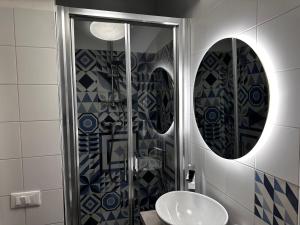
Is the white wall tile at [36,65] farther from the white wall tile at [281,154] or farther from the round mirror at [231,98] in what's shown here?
the white wall tile at [281,154]

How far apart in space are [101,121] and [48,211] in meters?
0.71

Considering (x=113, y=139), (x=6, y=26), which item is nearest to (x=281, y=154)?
(x=113, y=139)

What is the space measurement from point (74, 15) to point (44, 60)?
1.35 feet

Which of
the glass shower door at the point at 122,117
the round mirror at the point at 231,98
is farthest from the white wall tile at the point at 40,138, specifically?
the round mirror at the point at 231,98

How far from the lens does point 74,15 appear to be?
1575 millimetres

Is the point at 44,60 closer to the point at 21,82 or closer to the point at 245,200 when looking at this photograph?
A: the point at 21,82

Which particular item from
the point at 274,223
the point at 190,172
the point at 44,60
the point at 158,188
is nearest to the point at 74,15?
the point at 44,60

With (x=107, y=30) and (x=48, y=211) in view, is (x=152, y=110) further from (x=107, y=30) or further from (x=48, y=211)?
(x=48, y=211)

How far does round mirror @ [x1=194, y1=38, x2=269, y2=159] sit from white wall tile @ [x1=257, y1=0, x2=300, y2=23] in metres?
0.16

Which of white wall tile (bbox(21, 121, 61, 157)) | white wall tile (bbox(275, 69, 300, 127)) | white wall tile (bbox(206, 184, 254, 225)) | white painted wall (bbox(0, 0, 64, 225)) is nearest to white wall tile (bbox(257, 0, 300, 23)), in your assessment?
white wall tile (bbox(275, 69, 300, 127))

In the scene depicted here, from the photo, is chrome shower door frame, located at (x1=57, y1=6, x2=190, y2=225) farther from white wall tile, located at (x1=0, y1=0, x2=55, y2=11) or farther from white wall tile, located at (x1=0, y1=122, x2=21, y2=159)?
white wall tile, located at (x1=0, y1=122, x2=21, y2=159)

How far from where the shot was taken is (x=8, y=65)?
4.46 feet

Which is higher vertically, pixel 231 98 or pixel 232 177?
pixel 231 98

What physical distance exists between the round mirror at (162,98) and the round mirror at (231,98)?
0.91 feet
